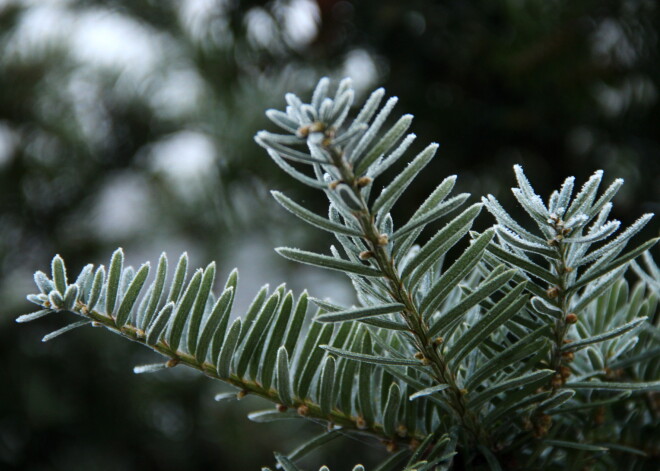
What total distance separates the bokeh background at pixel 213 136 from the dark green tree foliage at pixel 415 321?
1.05 feet

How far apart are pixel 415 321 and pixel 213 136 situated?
1.79 feet

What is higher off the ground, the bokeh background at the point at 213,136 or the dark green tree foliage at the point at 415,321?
the bokeh background at the point at 213,136

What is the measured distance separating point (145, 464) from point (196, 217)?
0.30 m

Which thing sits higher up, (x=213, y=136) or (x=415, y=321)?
(x=213, y=136)

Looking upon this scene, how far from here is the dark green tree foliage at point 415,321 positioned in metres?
0.14

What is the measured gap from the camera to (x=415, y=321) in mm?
159

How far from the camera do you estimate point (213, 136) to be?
0.68 meters

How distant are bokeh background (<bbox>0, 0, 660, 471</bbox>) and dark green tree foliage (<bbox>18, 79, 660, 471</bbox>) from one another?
0.32 metres

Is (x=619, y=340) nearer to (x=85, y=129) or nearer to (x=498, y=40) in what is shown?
(x=498, y=40)

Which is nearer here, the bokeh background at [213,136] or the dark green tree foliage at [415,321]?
the dark green tree foliage at [415,321]

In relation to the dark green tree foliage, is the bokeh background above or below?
above

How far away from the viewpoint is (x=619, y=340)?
21 centimetres

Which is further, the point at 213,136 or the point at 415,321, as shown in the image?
the point at 213,136

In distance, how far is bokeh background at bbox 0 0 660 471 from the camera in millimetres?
550
